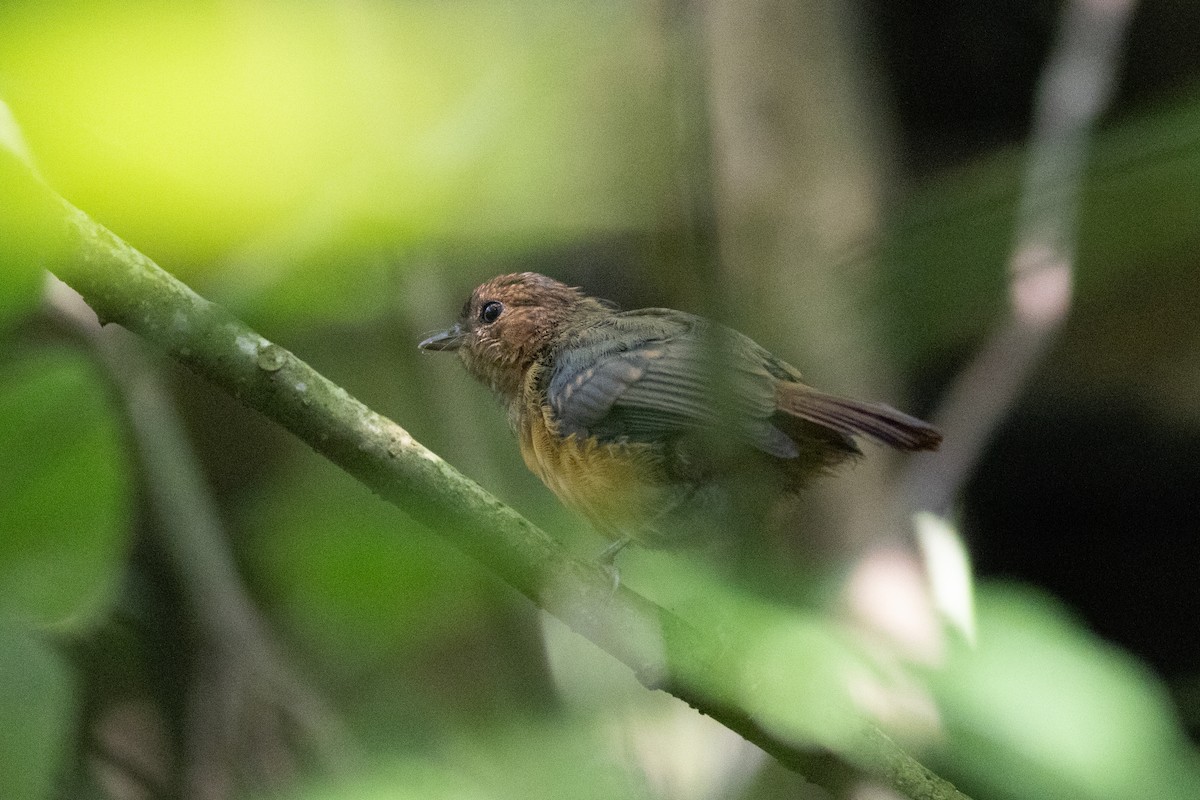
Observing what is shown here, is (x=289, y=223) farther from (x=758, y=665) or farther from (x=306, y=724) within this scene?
(x=306, y=724)

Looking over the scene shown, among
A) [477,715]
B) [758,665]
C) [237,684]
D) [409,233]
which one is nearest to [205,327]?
[409,233]

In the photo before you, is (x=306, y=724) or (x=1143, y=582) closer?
(x=306, y=724)

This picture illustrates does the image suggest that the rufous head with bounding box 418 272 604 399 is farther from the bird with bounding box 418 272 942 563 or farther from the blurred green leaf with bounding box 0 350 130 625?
the blurred green leaf with bounding box 0 350 130 625

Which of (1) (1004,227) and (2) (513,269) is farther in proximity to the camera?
(2) (513,269)

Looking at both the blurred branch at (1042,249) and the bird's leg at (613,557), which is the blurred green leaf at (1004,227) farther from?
the bird's leg at (613,557)

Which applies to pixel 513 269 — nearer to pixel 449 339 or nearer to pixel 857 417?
pixel 449 339

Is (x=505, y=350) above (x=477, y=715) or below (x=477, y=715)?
above

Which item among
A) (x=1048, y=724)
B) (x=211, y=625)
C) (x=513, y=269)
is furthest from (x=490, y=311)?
(x=211, y=625)

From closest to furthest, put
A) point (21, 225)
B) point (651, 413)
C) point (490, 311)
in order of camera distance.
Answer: point (21, 225) < point (651, 413) < point (490, 311)
